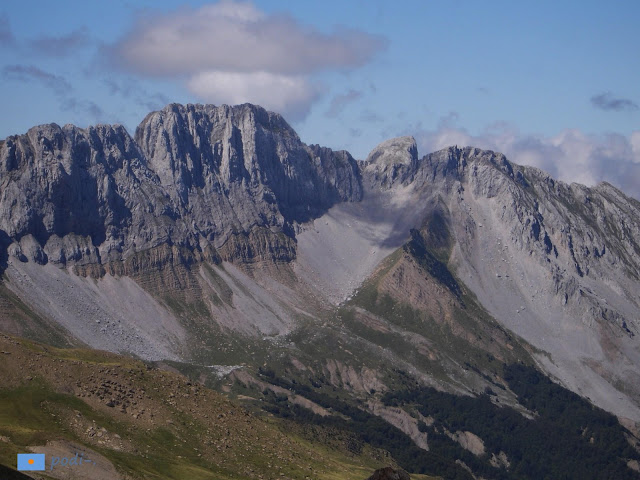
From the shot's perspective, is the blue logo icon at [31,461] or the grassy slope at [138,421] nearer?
the blue logo icon at [31,461]

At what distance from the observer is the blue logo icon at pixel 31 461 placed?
11688cm

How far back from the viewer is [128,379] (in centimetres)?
16412

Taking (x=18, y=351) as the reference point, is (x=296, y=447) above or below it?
below

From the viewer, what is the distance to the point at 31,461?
118625 millimetres

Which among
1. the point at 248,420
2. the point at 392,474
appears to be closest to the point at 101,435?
the point at 248,420

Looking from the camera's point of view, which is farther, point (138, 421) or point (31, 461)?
point (138, 421)

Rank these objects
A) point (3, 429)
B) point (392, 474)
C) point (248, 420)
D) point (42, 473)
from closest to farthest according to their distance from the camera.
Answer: point (392, 474), point (42, 473), point (3, 429), point (248, 420)

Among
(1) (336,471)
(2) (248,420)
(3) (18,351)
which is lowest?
(1) (336,471)

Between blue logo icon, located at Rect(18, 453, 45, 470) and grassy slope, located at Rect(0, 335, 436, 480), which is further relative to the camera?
grassy slope, located at Rect(0, 335, 436, 480)

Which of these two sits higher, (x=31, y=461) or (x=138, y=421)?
(x=138, y=421)

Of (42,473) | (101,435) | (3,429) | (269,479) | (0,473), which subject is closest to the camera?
(0,473)

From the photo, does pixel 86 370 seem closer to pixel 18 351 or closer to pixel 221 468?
pixel 18 351

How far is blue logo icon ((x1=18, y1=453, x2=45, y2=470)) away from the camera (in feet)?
383

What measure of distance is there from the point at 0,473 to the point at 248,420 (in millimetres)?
74677
